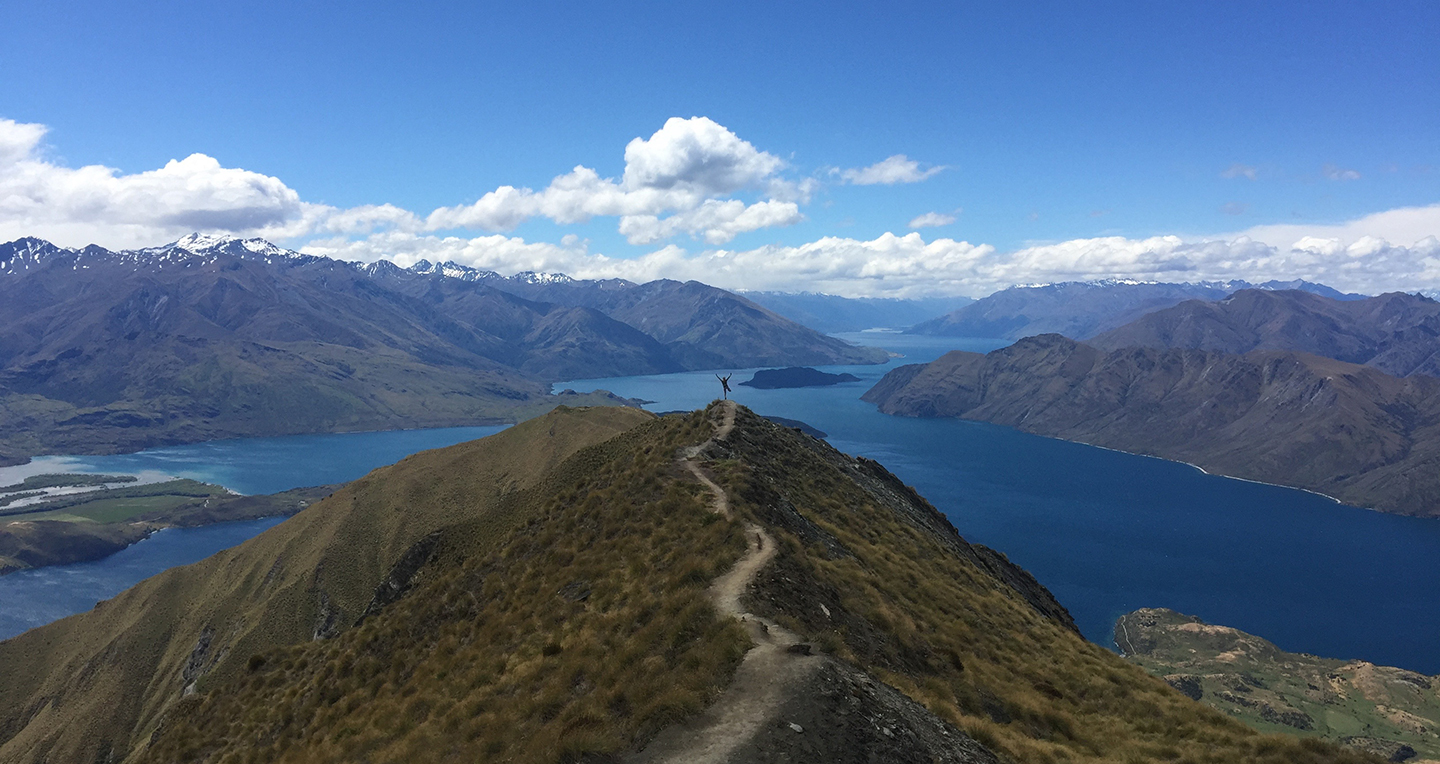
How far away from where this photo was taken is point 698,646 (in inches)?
1086

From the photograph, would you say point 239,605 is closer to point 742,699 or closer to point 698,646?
point 698,646

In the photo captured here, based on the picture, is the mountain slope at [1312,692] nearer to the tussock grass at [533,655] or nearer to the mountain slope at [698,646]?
the mountain slope at [698,646]

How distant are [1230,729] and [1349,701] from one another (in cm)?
19373

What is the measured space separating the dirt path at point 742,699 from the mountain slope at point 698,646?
8.0 inches

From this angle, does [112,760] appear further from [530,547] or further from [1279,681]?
[1279,681]

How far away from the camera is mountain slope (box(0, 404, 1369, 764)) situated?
25.1m

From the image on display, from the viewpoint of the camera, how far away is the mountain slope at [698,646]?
990 inches

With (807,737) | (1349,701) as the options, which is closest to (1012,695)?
(807,737)

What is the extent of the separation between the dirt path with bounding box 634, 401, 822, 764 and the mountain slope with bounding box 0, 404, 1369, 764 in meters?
0.20

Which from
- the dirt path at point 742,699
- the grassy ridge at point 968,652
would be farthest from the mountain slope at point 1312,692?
the dirt path at point 742,699

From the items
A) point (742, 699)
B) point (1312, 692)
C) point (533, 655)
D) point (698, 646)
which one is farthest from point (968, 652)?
point (1312, 692)

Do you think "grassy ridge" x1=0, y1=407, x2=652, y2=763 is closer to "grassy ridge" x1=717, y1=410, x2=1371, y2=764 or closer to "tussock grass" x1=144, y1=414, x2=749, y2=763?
"tussock grass" x1=144, y1=414, x2=749, y2=763

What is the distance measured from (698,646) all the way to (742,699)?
381 cm

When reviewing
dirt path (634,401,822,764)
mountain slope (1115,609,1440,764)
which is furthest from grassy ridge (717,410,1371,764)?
mountain slope (1115,609,1440,764)
